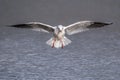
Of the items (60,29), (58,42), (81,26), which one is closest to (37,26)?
(60,29)

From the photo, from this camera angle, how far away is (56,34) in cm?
1196

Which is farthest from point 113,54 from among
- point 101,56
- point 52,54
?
point 52,54

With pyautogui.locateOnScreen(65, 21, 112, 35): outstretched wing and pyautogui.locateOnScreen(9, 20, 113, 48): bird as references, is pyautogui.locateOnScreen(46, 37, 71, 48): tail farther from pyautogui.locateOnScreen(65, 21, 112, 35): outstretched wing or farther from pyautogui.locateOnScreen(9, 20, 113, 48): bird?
pyautogui.locateOnScreen(65, 21, 112, 35): outstretched wing

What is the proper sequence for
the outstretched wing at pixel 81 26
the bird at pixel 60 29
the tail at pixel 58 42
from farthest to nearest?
the tail at pixel 58 42, the bird at pixel 60 29, the outstretched wing at pixel 81 26

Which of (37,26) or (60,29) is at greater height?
(37,26)

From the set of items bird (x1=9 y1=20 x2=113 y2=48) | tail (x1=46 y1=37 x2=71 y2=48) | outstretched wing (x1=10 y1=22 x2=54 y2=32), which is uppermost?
outstretched wing (x1=10 y1=22 x2=54 y2=32)

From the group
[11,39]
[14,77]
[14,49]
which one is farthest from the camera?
[11,39]

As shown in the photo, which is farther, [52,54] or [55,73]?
[52,54]

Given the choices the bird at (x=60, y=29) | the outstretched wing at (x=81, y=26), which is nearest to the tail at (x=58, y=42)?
the bird at (x=60, y=29)

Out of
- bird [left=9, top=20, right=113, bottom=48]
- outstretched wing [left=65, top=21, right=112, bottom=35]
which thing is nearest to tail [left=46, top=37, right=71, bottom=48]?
bird [left=9, top=20, right=113, bottom=48]

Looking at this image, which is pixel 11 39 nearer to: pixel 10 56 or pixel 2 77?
pixel 10 56

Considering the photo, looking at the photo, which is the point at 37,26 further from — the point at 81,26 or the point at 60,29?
the point at 81,26

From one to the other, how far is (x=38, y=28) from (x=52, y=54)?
54.8 feet

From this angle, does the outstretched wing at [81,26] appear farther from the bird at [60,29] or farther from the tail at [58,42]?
the tail at [58,42]
